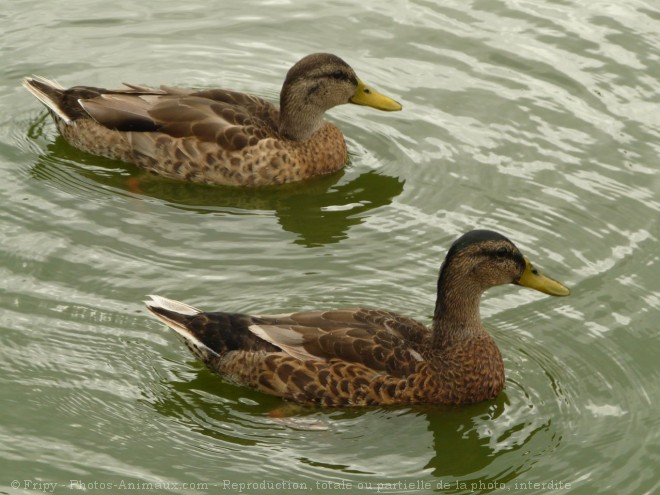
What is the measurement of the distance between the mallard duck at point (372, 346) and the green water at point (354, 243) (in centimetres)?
16

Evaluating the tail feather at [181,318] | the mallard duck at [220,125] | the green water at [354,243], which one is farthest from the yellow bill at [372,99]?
the tail feather at [181,318]

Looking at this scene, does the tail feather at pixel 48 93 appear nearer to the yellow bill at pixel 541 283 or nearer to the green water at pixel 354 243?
the green water at pixel 354 243

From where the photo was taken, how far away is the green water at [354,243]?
32.2 feet

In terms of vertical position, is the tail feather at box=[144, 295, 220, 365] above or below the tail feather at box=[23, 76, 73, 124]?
below

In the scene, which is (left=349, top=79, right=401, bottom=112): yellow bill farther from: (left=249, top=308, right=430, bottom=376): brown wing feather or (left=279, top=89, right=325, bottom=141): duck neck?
(left=249, top=308, right=430, bottom=376): brown wing feather

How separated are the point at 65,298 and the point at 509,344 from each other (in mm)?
3413

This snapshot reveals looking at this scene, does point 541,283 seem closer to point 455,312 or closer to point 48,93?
point 455,312

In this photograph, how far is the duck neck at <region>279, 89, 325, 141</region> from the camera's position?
1409cm

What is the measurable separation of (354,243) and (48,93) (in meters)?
3.69

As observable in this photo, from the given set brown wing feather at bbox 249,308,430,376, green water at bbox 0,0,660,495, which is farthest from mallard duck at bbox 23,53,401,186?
brown wing feather at bbox 249,308,430,376

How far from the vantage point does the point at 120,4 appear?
658 inches

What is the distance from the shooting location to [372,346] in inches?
404

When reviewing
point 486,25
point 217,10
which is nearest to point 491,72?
point 486,25

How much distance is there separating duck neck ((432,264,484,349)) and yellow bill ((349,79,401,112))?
4.06m
